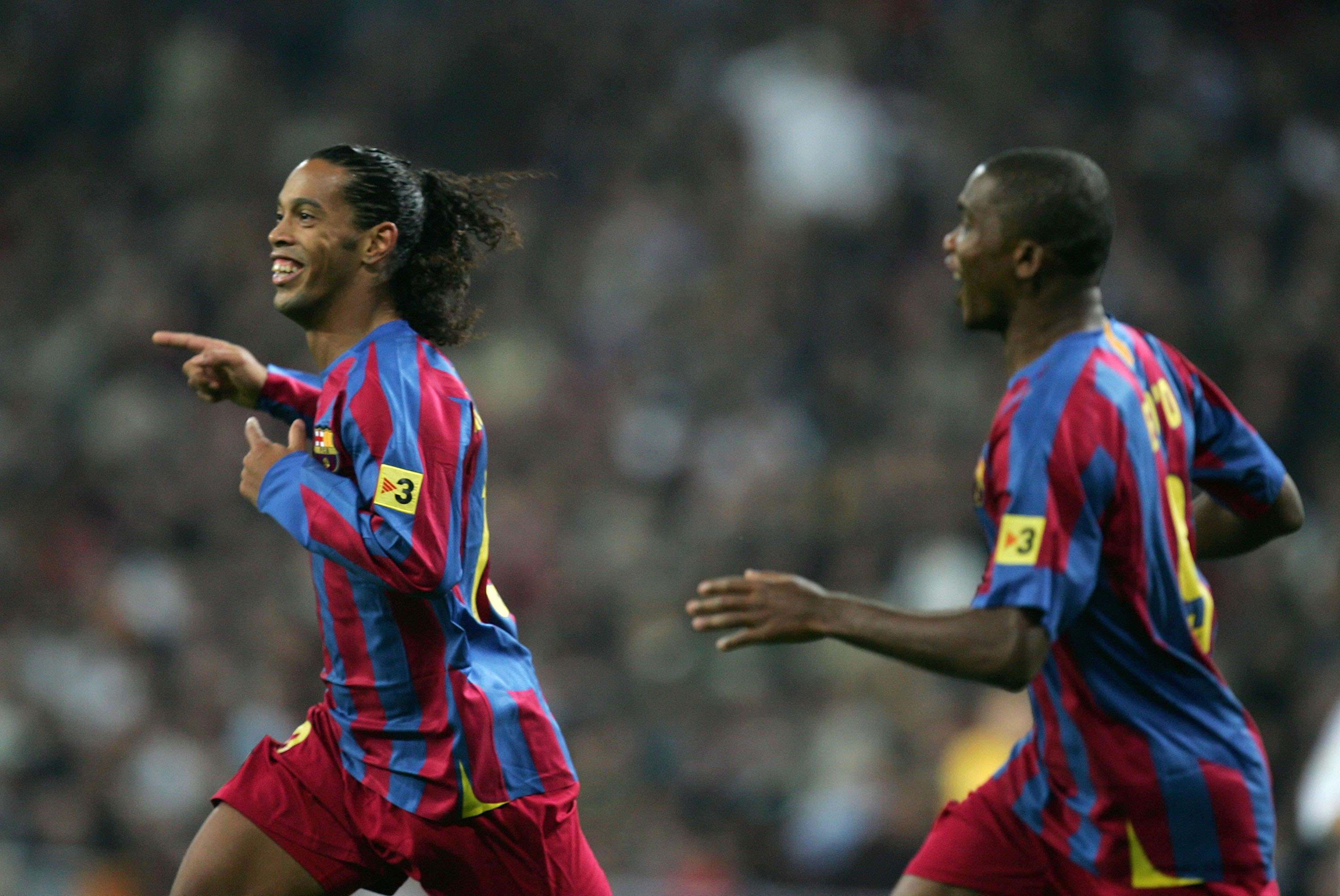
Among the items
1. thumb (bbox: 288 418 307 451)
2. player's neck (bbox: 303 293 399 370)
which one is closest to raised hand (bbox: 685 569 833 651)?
thumb (bbox: 288 418 307 451)

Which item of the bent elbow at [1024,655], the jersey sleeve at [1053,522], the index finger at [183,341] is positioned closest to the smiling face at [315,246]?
the index finger at [183,341]

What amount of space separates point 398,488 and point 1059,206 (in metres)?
1.45

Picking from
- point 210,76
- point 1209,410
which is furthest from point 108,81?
point 1209,410

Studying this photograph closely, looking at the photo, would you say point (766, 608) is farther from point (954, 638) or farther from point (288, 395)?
point (288, 395)

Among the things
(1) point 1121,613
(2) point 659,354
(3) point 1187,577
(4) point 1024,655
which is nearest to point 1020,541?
(4) point 1024,655

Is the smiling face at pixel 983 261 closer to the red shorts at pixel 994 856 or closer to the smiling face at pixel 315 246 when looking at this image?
the red shorts at pixel 994 856

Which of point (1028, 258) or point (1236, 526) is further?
point (1236, 526)

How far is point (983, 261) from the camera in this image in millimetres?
3146

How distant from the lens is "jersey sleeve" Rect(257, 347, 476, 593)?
330 cm

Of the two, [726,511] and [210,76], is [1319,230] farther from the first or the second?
[210,76]

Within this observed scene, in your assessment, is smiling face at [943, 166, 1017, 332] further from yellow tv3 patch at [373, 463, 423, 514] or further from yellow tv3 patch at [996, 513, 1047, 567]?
yellow tv3 patch at [373, 463, 423, 514]

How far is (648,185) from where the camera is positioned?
10.1 metres

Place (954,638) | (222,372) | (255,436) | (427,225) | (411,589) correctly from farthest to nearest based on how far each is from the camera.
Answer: (222,372) < (427,225) < (255,436) < (411,589) < (954,638)

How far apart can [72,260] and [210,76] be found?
1.64m
